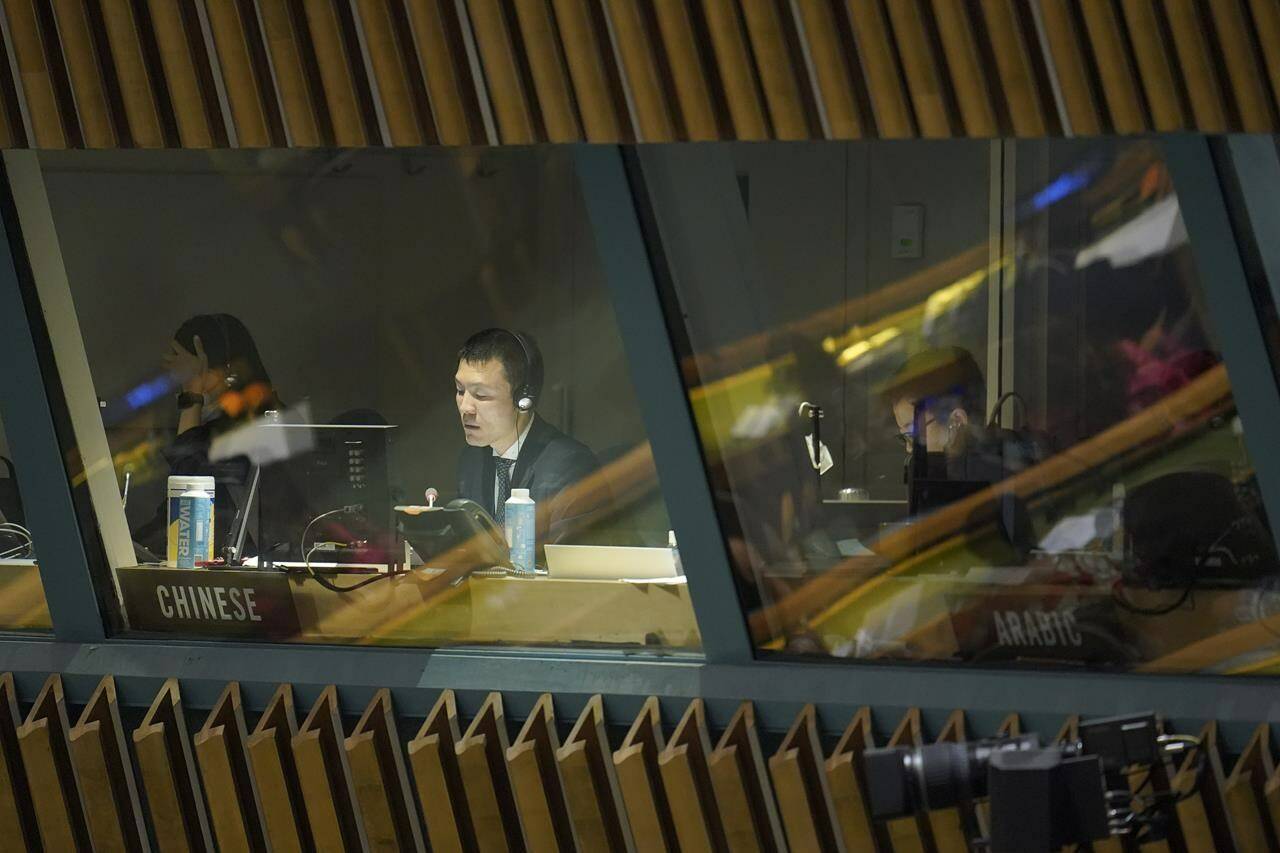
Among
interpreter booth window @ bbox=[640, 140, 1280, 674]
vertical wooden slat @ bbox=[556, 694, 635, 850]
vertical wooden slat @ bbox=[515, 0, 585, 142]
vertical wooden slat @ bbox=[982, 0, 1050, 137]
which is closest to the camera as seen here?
vertical wooden slat @ bbox=[982, 0, 1050, 137]

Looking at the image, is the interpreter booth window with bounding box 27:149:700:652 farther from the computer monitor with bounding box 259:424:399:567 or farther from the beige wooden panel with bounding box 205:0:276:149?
the beige wooden panel with bounding box 205:0:276:149

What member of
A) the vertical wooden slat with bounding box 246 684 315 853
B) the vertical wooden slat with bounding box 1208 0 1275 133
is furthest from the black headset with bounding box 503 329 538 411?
the vertical wooden slat with bounding box 1208 0 1275 133

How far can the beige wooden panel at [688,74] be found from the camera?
11.6 feet

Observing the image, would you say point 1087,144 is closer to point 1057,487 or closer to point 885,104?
point 885,104

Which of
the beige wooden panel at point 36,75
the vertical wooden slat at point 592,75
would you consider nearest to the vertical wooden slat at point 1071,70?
the vertical wooden slat at point 592,75

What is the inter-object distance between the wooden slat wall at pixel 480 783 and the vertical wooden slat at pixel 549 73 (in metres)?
1.25

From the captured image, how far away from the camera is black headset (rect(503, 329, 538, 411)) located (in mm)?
3861

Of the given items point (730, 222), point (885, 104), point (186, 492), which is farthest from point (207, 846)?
point (885, 104)

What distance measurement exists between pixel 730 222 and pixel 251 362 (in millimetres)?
1251

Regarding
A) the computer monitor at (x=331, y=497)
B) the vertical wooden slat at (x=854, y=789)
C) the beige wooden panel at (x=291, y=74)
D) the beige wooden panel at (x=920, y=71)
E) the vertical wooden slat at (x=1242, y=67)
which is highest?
the beige wooden panel at (x=291, y=74)

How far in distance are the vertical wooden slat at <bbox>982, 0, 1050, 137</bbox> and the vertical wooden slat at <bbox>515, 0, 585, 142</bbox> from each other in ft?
2.88

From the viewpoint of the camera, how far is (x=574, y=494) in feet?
12.7

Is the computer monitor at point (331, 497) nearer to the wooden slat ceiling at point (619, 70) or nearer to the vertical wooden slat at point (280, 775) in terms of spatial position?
the vertical wooden slat at point (280, 775)

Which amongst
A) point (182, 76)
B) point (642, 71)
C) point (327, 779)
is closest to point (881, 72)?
point (642, 71)
